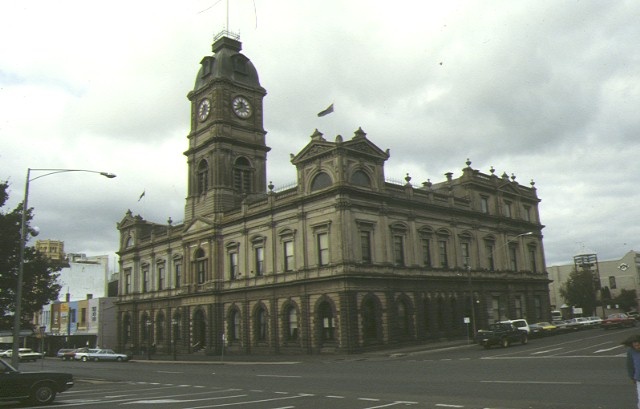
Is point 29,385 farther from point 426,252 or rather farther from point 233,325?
point 426,252

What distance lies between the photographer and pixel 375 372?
83.4 ft

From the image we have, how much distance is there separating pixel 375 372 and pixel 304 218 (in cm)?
2129

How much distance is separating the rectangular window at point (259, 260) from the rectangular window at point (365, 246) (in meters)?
10.1

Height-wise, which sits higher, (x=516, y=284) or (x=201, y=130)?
(x=201, y=130)

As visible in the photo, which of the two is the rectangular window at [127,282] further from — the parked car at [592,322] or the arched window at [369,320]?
the parked car at [592,322]

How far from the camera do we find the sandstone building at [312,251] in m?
43.3

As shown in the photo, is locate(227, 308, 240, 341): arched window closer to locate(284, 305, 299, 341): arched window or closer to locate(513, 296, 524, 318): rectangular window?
locate(284, 305, 299, 341): arched window

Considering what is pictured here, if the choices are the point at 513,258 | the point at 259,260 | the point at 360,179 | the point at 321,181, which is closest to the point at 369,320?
the point at 360,179

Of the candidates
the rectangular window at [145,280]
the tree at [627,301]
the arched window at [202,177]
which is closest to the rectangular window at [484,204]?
the arched window at [202,177]

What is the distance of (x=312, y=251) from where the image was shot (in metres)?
44.3

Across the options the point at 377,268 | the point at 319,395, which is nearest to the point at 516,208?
the point at 377,268

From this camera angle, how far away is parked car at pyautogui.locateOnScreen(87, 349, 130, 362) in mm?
55281

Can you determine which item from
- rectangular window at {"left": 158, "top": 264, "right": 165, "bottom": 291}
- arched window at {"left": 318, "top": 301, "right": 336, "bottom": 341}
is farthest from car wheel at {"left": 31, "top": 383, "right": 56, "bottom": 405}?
rectangular window at {"left": 158, "top": 264, "right": 165, "bottom": 291}

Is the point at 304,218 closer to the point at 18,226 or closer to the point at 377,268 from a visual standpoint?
the point at 377,268
